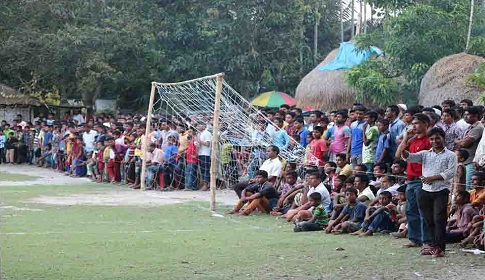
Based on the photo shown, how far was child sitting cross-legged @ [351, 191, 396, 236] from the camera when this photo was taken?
12.3 metres

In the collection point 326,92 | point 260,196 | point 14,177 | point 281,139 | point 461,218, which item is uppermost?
point 326,92

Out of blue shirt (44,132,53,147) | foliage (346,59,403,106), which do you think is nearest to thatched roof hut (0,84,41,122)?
blue shirt (44,132,53,147)

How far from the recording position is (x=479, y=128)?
40.6 ft

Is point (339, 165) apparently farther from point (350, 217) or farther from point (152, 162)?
point (152, 162)

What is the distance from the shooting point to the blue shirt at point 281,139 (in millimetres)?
17281

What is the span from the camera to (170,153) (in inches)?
824

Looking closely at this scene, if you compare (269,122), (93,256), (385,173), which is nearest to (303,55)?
(269,122)

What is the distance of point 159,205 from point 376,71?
7.74 m

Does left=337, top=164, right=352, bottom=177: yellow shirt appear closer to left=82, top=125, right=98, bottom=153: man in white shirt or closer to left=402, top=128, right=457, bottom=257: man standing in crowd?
left=402, top=128, right=457, bottom=257: man standing in crowd

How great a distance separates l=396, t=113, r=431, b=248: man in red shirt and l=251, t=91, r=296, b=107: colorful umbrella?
19.6 meters

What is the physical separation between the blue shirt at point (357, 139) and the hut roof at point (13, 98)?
20470 millimetres

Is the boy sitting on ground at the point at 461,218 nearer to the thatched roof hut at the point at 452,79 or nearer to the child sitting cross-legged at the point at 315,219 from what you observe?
the child sitting cross-legged at the point at 315,219

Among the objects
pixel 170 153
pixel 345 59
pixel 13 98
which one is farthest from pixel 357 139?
pixel 13 98

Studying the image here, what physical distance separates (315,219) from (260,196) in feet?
7.72
